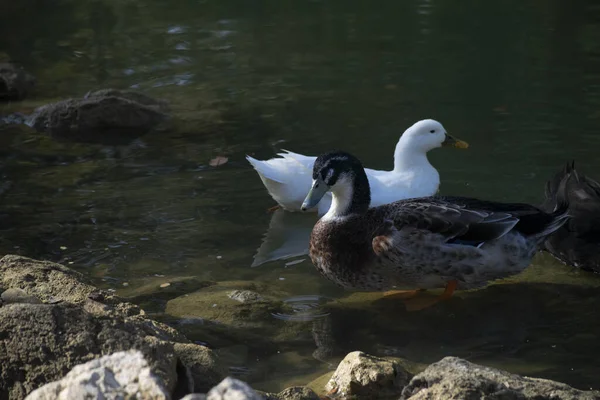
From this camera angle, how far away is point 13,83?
39.1 ft

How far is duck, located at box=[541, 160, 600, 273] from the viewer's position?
6.57 metres

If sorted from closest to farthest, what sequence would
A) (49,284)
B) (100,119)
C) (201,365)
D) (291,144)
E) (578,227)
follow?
(201,365) → (49,284) → (578,227) → (291,144) → (100,119)

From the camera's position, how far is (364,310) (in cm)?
618

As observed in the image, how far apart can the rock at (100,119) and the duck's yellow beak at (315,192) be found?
14.1ft

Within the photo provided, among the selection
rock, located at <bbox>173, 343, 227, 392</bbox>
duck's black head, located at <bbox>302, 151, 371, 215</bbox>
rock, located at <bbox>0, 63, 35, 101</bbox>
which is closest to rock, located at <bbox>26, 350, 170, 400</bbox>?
rock, located at <bbox>173, 343, 227, 392</bbox>

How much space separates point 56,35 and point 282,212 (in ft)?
25.8

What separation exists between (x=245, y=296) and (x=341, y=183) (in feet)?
3.22

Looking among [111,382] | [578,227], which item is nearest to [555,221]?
[578,227]

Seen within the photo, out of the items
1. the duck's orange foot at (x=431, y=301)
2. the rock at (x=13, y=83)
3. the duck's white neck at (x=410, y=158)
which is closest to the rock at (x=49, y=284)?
the duck's orange foot at (x=431, y=301)

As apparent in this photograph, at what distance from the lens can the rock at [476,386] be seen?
372 cm

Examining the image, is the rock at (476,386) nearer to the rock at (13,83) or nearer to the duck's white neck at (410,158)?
the duck's white neck at (410,158)

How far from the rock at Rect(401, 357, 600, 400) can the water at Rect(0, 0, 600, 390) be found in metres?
1.25

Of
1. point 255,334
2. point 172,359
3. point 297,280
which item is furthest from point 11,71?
point 172,359

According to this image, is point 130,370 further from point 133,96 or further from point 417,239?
point 133,96
